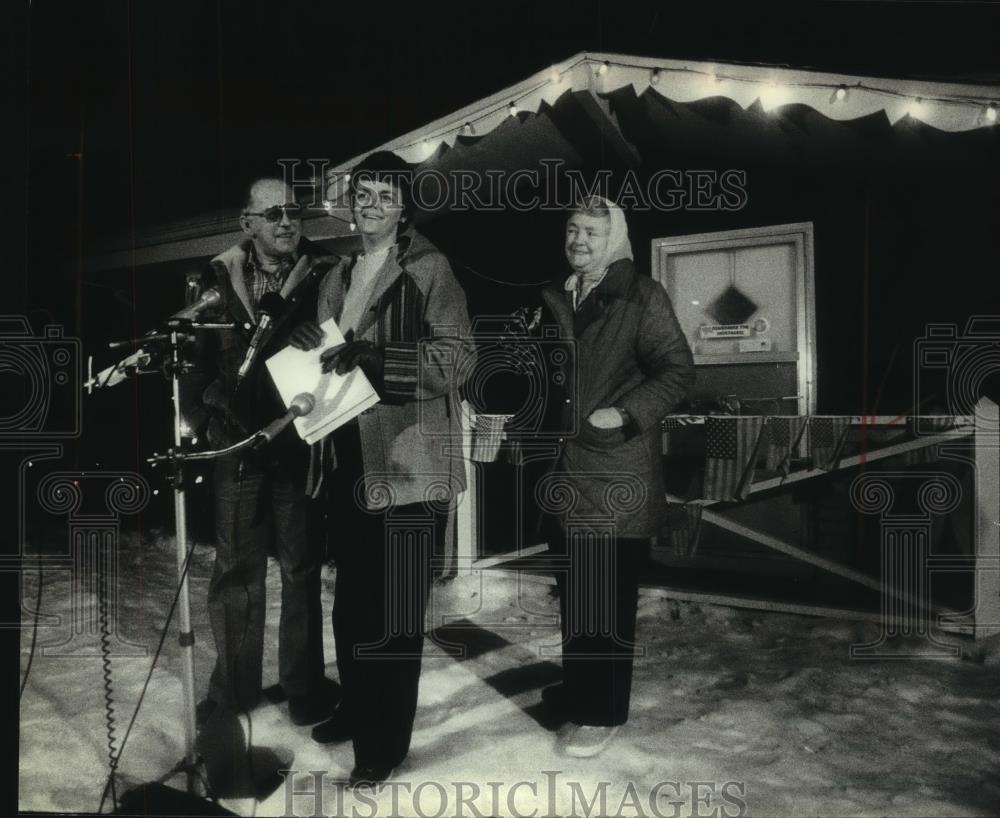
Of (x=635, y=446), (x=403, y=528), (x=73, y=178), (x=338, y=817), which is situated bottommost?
(x=338, y=817)

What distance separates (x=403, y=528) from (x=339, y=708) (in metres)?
0.92

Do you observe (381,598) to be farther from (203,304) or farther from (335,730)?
(203,304)

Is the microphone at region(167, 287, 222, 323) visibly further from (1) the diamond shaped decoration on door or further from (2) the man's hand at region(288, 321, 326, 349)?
(1) the diamond shaped decoration on door

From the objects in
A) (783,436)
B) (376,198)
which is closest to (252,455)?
(376,198)

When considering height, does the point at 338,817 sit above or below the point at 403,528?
below

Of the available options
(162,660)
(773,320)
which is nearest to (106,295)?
(162,660)

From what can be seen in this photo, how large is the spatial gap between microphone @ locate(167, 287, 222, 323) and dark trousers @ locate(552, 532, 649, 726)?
5.34 feet

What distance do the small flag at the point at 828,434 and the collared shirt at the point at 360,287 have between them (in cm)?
241

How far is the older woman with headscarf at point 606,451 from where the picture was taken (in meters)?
2.65

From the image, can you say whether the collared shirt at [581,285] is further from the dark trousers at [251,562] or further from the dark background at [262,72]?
the dark trousers at [251,562]

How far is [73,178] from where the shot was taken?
317cm

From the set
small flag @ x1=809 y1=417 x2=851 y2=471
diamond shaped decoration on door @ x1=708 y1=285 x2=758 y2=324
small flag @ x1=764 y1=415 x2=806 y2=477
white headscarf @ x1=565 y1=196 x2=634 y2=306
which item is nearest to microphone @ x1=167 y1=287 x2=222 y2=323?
white headscarf @ x1=565 y1=196 x2=634 y2=306

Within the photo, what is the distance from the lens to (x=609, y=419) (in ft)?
8.62

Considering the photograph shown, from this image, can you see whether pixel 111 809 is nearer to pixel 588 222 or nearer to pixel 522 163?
pixel 588 222
